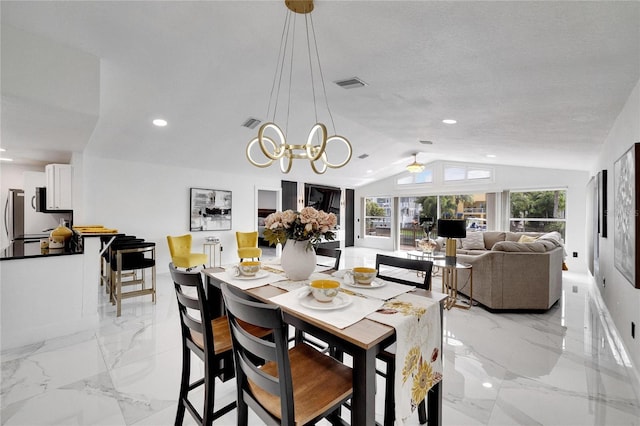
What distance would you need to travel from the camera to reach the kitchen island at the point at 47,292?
2.67m

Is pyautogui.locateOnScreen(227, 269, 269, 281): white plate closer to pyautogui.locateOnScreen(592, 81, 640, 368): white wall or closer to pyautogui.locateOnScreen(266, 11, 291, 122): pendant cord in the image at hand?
pyautogui.locateOnScreen(266, 11, 291, 122): pendant cord

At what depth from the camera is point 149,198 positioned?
5508 mm

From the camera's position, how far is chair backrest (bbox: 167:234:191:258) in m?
5.11

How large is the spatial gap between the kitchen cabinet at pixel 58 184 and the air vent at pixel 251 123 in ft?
8.78

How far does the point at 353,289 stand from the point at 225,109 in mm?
3236

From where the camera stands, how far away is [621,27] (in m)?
1.43

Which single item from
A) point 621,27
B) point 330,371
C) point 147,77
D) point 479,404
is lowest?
point 479,404

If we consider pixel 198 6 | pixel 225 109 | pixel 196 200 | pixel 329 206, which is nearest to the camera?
pixel 198 6

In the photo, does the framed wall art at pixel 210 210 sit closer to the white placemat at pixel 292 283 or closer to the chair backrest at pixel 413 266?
the white placemat at pixel 292 283

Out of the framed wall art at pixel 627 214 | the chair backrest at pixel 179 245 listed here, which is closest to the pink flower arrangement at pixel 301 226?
the framed wall art at pixel 627 214

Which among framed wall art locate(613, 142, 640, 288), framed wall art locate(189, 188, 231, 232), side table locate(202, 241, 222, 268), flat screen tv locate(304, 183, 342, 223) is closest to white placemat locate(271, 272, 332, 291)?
framed wall art locate(613, 142, 640, 288)

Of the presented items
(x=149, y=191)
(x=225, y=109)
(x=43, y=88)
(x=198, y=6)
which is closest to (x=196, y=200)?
(x=149, y=191)

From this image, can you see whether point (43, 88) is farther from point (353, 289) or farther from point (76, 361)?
point (353, 289)

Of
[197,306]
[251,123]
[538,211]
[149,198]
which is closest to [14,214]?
[149,198]
